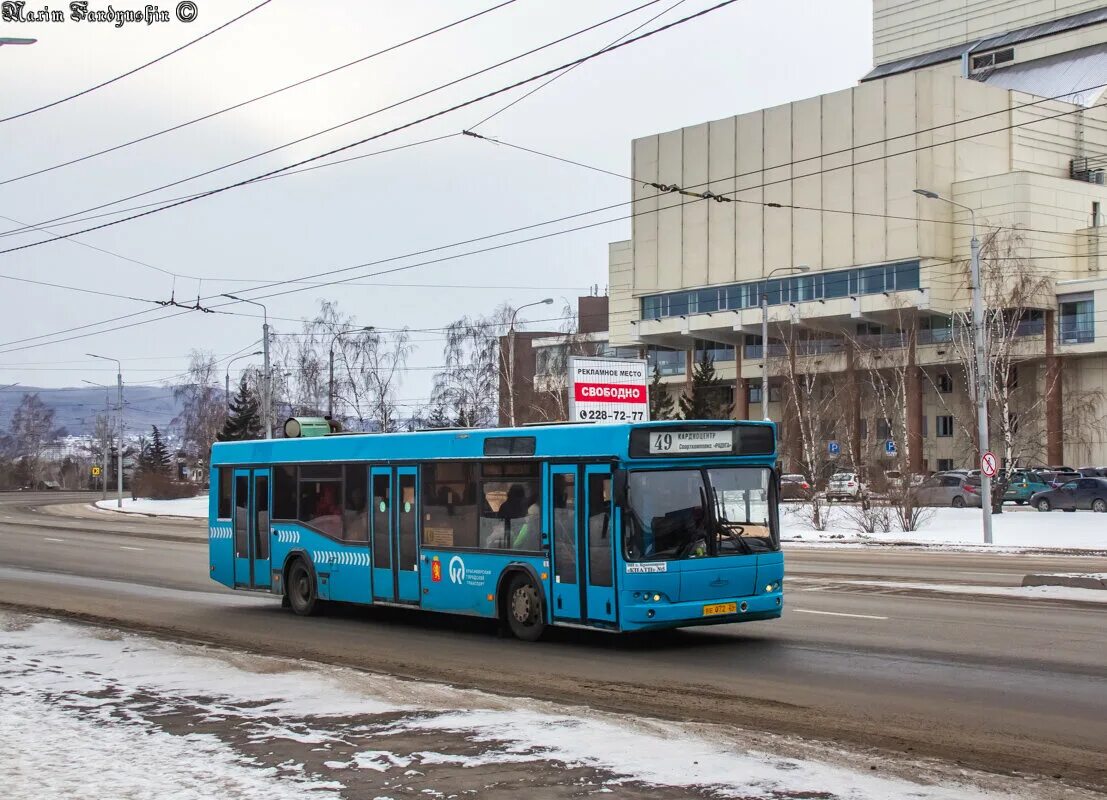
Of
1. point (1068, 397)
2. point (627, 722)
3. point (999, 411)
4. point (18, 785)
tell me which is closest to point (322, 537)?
point (627, 722)

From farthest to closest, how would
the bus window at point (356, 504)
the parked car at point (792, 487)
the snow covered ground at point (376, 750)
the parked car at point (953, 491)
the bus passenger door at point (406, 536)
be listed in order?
1. the parked car at point (792, 487)
2. the parked car at point (953, 491)
3. the bus window at point (356, 504)
4. the bus passenger door at point (406, 536)
5. the snow covered ground at point (376, 750)

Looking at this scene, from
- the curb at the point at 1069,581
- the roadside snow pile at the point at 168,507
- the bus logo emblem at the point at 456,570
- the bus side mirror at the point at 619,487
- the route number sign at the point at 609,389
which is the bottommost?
the roadside snow pile at the point at 168,507

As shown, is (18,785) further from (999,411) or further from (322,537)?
(999,411)

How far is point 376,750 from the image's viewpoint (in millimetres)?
8180

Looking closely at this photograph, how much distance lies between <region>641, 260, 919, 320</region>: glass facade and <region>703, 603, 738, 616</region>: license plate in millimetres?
59172

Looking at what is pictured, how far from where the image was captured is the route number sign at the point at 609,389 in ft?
93.9

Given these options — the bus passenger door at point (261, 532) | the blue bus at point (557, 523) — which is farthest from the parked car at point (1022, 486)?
the blue bus at point (557, 523)

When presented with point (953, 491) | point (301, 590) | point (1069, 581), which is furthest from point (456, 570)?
point (953, 491)

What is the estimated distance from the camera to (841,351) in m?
79.8

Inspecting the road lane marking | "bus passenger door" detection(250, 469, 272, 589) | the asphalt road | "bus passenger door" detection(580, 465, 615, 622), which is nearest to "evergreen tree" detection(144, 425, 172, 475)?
the asphalt road

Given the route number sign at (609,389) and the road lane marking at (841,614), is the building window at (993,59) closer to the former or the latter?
the route number sign at (609,389)

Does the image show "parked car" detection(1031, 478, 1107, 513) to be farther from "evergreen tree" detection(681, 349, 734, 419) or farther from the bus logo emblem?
the bus logo emblem

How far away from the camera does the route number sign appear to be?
28.6m

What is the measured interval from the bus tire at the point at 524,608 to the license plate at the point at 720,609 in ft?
5.91
